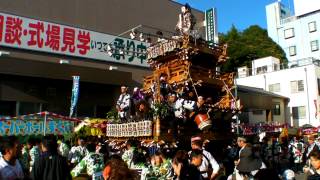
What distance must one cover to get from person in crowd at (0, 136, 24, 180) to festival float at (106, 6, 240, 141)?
429 cm

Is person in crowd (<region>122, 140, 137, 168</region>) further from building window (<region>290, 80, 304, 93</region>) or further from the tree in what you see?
the tree

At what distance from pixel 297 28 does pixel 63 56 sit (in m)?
38.1

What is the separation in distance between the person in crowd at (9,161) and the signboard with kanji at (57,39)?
10745 mm

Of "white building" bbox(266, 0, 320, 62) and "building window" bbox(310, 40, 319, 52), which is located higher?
"white building" bbox(266, 0, 320, 62)

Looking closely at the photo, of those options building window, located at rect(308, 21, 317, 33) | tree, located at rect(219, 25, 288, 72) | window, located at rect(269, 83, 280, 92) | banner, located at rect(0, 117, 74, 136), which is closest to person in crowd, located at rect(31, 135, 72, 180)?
banner, located at rect(0, 117, 74, 136)

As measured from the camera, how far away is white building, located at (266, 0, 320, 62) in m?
47.5

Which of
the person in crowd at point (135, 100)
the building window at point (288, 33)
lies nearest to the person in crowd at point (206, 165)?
the person in crowd at point (135, 100)

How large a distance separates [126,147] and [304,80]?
2871cm

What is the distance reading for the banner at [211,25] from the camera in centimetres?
2870

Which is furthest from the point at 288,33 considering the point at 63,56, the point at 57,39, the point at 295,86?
the point at 57,39

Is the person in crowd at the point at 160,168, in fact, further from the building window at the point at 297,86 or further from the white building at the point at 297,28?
the white building at the point at 297,28

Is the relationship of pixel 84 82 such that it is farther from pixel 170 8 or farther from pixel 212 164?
pixel 212 164

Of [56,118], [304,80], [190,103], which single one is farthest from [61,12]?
[304,80]

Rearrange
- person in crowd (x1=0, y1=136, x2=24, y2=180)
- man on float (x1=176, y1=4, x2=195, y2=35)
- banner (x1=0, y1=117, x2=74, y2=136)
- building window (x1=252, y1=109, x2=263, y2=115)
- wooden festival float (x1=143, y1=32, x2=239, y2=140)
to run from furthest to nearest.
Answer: building window (x1=252, y1=109, x2=263, y2=115)
banner (x1=0, y1=117, x2=74, y2=136)
man on float (x1=176, y1=4, x2=195, y2=35)
wooden festival float (x1=143, y1=32, x2=239, y2=140)
person in crowd (x1=0, y1=136, x2=24, y2=180)
